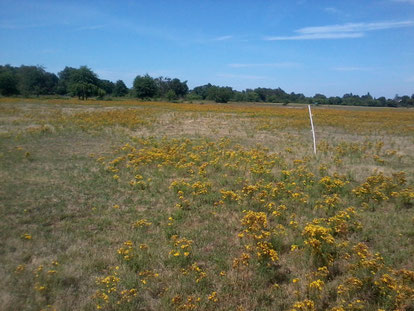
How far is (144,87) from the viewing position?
79.7 metres

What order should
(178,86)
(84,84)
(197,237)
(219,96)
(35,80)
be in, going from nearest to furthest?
1. (197,237)
2. (84,84)
3. (35,80)
4. (219,96)
5. (178,86)

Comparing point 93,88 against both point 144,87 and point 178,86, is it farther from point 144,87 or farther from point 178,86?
point 178,86

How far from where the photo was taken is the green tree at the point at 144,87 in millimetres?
79812

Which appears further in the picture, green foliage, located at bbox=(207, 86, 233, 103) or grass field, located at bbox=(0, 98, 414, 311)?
green foliage, located at bbox=(207, 86, 233, 103)

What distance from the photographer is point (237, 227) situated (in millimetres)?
6480

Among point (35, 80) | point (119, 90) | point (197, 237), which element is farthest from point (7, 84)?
point (197, 237)

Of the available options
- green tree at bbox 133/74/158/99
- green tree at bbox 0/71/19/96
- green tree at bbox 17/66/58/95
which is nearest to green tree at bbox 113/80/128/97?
green tree at bbox 17/66/58/95

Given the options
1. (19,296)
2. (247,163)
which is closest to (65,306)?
(19,296)

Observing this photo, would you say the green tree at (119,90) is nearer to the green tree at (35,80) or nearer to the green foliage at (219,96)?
the green tree at (35,80)

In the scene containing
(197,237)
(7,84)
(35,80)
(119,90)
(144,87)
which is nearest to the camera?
(197,237)

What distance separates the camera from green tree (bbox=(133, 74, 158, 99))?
3142 inches

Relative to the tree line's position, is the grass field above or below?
below

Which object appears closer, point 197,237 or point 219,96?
point 197,237

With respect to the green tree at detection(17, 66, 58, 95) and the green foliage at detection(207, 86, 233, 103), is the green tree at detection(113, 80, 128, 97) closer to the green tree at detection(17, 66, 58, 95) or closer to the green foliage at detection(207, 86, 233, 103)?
the green tree at detection(17, 66, 58, 95)
